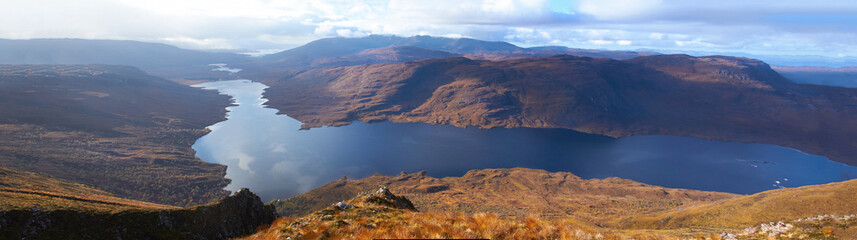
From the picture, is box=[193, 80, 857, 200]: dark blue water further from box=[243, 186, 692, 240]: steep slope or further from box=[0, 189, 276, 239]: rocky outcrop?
box=[243, 186, 692, 240]: steep slope

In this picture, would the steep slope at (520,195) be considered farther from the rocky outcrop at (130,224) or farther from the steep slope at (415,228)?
the rocky outcrop at (130,224)

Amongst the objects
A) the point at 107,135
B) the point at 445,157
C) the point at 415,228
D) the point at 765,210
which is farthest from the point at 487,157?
the point at 107,135

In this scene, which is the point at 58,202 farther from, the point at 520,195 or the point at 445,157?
the point at 445,157

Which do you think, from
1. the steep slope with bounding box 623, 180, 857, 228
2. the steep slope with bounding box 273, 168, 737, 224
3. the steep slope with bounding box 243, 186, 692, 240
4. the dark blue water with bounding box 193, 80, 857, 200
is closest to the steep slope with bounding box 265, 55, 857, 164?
the dark blue water with bounding box 193, 80, 857, 200

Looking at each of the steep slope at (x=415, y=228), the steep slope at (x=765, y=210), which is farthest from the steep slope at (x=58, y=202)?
the steep slope at (x=765, y=210)

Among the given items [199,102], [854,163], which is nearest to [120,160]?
[199,102]

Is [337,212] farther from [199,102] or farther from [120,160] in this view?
[199,102]
